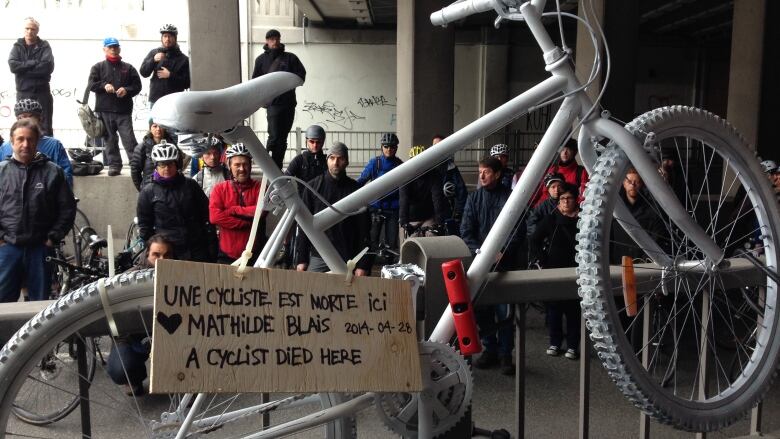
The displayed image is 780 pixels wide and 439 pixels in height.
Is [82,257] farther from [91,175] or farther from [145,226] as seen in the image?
[145,226]

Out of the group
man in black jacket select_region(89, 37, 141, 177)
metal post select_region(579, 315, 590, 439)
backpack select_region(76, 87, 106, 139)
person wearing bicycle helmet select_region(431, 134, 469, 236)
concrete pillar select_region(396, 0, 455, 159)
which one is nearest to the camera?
metal post select_region(579, 315, 590, 439)

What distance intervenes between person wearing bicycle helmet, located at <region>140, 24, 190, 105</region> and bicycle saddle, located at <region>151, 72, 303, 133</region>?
29.1 ft

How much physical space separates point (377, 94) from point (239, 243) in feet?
53.9

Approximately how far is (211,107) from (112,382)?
1043 millimetres

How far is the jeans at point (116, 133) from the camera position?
10.8 m

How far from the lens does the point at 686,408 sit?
2.44 metres

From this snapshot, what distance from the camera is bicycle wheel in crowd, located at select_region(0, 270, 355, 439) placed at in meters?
1.91

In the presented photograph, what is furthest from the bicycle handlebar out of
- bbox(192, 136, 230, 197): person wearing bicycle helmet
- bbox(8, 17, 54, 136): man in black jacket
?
bbox(8, 17, 54, 136): man in black jacket

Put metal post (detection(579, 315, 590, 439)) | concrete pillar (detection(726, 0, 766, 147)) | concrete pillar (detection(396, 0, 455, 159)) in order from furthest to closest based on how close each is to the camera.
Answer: concrete pillar (detection(396, 0, 455, 159)), concrete pillar (detection(726, 0, 766, 147)), metal post (detection(579, 315, 590, 439))

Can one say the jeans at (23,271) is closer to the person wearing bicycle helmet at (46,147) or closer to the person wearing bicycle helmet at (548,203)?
the person wearing bicycle helmet at (46,147)

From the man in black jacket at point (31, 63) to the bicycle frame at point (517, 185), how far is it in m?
9.26

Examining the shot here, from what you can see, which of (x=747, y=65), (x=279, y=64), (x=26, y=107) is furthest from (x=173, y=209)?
(x=747, y=65)

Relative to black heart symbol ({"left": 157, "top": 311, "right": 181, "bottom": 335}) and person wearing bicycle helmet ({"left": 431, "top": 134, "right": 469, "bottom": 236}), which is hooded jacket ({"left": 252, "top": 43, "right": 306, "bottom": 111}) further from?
black heart symbol ({"left": 157, "top": 311, "right": 181, "bottom": 335})

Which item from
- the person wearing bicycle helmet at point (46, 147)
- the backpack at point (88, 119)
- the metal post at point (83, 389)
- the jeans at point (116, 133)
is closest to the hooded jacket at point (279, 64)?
the jeans at point (116, 133)
